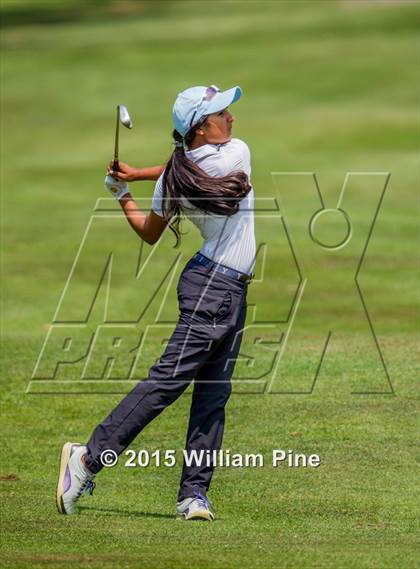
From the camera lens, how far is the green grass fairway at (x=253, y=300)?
818 cm

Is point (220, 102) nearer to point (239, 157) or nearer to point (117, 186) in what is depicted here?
point (239, 157)

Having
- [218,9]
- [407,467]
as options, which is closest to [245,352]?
[407,467]

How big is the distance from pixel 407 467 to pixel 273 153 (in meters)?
18.4

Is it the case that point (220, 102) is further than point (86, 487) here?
No

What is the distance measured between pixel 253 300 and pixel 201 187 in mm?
8420

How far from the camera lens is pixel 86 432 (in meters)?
10.8

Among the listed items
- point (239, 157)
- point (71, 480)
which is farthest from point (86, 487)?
point (239, 157)

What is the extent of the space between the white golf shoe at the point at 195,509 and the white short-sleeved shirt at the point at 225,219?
140 cm

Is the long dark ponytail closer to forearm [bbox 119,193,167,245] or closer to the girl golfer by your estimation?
the girl golfer

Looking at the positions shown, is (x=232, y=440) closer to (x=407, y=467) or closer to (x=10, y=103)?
(x=407, y=467)

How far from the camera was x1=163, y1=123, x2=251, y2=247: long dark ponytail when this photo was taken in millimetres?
8273

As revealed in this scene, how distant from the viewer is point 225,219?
8.37 metres
